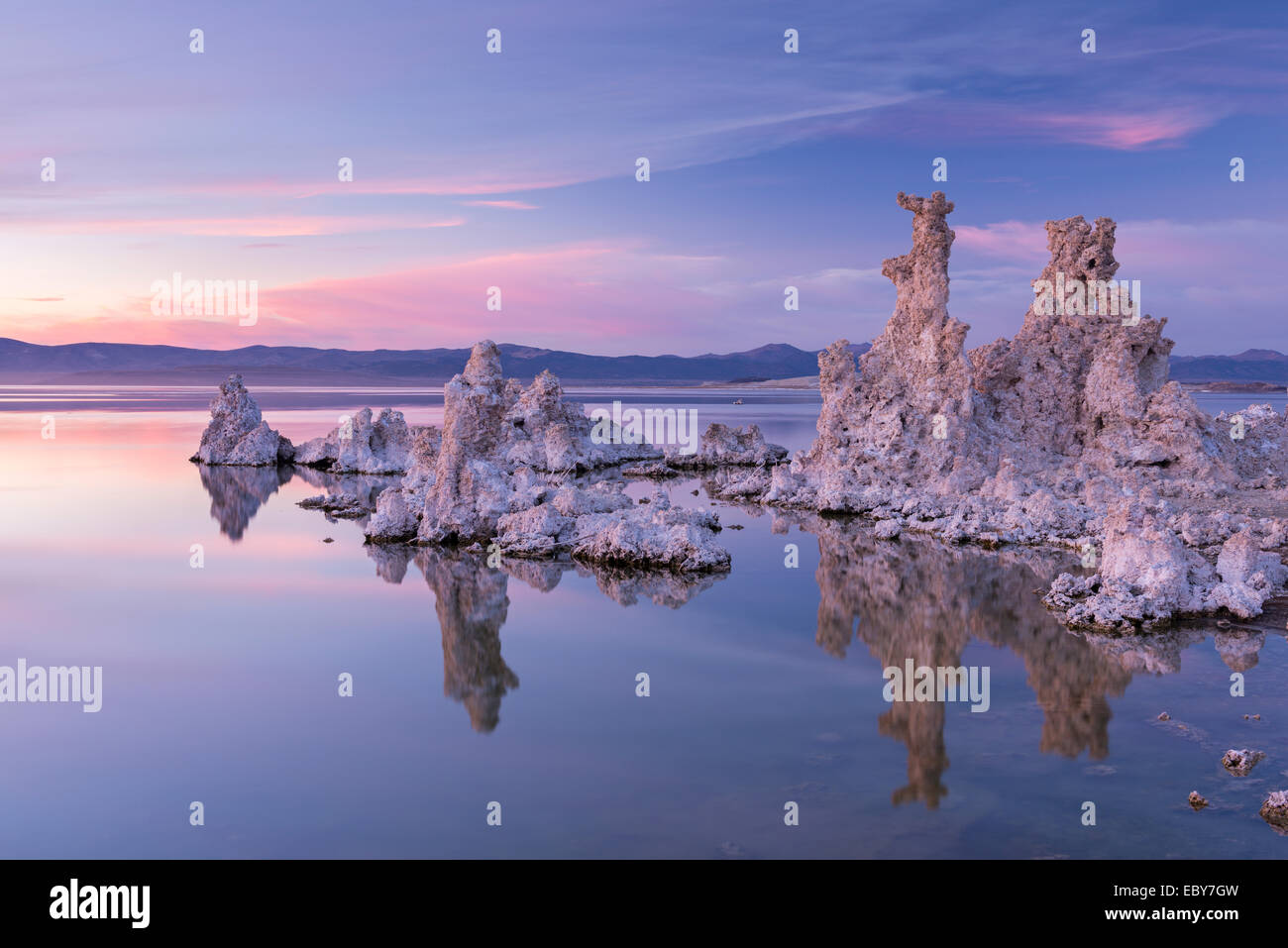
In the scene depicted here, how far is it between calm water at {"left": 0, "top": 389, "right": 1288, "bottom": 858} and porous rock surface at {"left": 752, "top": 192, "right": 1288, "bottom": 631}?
308 centimetres

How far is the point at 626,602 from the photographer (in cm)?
1259

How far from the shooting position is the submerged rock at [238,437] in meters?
29.9

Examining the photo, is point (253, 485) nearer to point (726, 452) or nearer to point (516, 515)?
point (516, 515)

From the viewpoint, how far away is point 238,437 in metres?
30.6

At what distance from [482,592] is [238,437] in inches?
809

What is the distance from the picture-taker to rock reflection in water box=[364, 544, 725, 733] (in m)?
9.34

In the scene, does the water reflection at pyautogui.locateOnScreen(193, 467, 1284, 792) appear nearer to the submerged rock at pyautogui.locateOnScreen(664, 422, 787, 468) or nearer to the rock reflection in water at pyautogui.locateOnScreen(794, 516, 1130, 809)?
the rock reflection in water at pyautogui.locateOnScreen(794, 516, 1130, 809)

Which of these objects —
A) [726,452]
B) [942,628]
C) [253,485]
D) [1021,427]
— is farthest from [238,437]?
[942,628]

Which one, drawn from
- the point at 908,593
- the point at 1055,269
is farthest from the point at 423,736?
the point at 1055,269

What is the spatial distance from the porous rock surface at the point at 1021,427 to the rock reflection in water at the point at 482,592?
5.56 m

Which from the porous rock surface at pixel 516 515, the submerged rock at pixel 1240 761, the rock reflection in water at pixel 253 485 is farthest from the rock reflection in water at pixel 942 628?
the rock reflection in water at pixel 253 485

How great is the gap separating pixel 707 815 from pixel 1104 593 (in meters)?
7.20

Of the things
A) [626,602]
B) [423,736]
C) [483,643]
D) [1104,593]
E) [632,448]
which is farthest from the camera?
[632,448]
